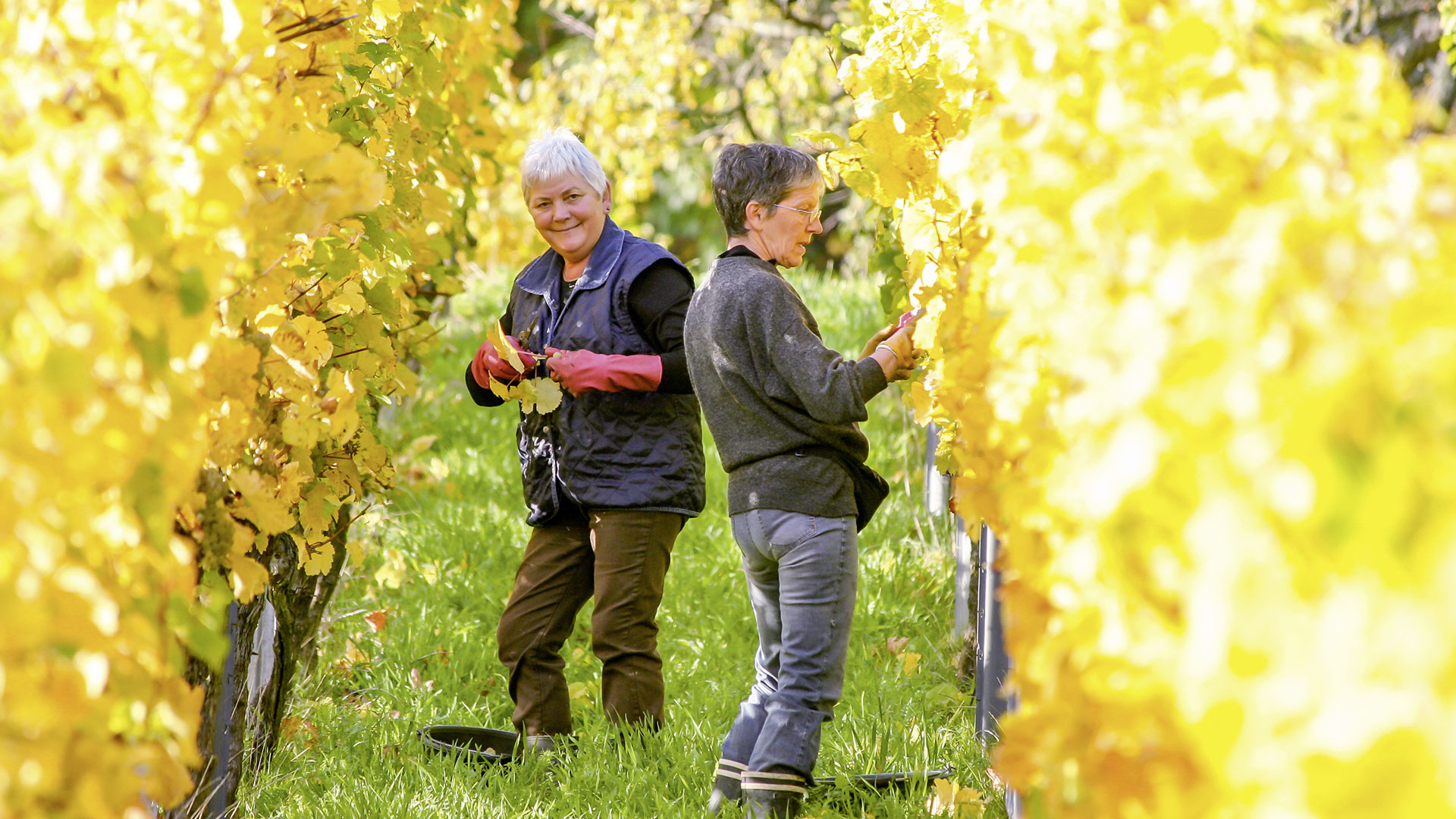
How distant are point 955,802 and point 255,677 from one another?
149 cm

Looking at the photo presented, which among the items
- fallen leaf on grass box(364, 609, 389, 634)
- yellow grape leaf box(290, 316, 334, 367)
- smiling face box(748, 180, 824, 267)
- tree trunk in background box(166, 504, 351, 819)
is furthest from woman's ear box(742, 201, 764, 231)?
fallen leaf on grass box(364, 609, 389, 634)

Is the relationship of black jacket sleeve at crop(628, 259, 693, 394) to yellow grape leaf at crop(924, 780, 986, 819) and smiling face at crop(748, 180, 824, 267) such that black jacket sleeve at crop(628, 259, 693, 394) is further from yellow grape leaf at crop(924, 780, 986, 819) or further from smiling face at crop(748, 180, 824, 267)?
yellow grape leaf at crop(924, 780, 986, 819)

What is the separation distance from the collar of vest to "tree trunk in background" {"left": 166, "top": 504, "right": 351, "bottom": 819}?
2.31 feet

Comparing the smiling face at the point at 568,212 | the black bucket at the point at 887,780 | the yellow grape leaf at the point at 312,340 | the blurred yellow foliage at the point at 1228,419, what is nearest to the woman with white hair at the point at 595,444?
the smiling face at the point at 568,212

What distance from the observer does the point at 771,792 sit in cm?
249

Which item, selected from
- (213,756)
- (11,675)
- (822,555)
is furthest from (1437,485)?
(213,756)

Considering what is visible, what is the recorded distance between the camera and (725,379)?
2.55m

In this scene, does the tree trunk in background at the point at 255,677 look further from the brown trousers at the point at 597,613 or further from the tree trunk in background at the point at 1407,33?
the tree trunk in background at the point at 1407,33

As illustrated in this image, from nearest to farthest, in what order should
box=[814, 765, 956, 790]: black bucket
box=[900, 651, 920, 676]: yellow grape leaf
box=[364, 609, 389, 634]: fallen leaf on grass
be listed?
box=[814, 765, 956, 790]: black bucket
box=[900, 651, 920, 676]: yellow grape leaf
box=[364, 609, 389, 634]: fallen leaf on grass

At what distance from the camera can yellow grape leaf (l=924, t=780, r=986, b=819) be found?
8.12 feet

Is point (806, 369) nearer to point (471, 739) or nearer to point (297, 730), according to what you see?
point (471, 739)

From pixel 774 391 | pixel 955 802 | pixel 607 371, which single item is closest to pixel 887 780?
pixel 955 802

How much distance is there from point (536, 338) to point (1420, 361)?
8.08 ft

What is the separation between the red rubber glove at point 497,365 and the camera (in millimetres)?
3012
